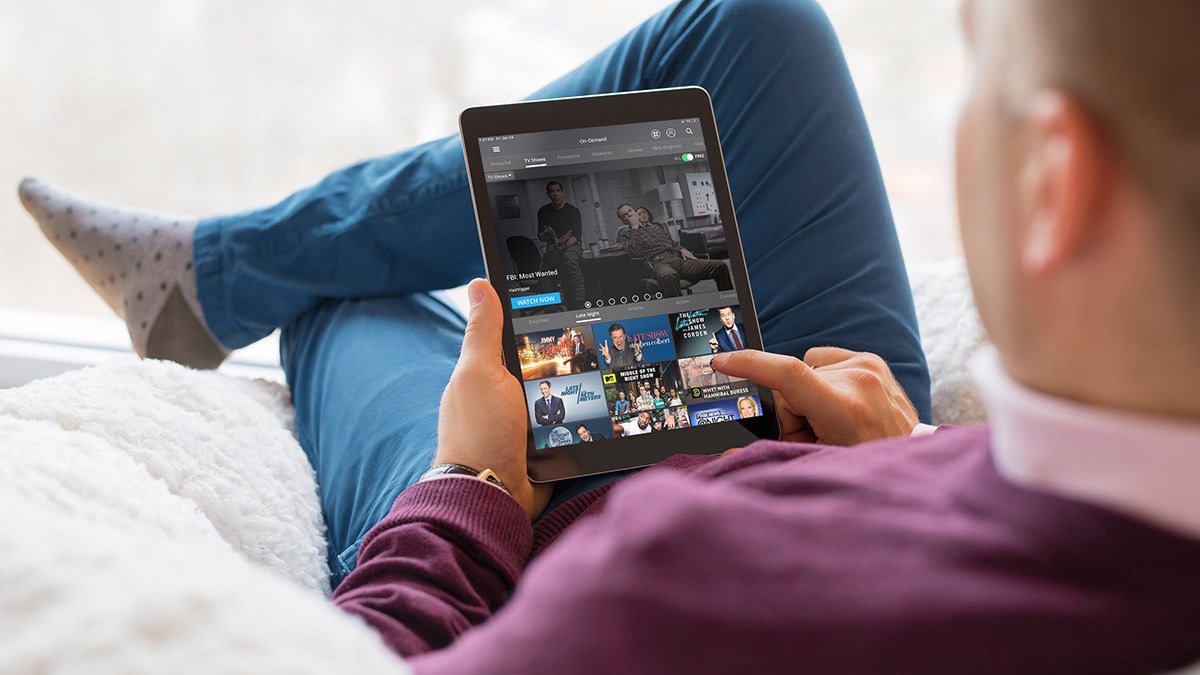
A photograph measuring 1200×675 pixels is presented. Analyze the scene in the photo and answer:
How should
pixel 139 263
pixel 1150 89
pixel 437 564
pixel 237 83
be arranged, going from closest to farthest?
1. pixel 1150 89
2. pixel 437 564
3. pixel 139 263
4. pixel 237 83

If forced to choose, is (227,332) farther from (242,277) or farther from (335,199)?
(335,199)

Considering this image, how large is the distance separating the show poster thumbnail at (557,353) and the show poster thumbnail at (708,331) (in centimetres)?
7

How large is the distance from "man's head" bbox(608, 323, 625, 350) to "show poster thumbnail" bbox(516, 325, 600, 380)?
0.6 inches

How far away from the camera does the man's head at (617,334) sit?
0.82 meters

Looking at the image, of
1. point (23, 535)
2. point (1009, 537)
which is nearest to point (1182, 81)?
point (1009, 537)

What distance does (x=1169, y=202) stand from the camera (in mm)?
372

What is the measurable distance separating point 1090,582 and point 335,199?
88cm

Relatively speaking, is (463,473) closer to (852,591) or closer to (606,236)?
(606,236)

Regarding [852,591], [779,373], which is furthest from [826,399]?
[852,591]

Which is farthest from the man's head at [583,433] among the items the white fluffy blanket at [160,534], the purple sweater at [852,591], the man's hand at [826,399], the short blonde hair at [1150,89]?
the short blonde hair at [1150,89]

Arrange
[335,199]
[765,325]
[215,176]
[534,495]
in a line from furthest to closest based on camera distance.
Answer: [215,176] < [335,199] < [765,325] < [534,495]

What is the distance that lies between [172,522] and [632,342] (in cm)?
36

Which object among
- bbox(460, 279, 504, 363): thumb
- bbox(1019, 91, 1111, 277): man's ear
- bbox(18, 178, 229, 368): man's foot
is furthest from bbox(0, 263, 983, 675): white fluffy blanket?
bbox(1019, 91, 1111, 277): man's ear

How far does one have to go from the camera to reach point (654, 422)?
81 centimetres
